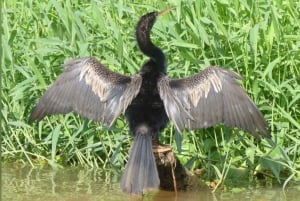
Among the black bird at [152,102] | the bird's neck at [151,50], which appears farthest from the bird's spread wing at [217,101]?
the bird's neck at [151,50]

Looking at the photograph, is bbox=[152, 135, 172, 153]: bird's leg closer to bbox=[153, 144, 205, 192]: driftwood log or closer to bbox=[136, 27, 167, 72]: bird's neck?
bbox=[153, 144, 205, 192]: driftwood log

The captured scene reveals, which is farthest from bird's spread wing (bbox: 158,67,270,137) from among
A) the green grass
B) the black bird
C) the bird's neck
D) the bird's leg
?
the green grass

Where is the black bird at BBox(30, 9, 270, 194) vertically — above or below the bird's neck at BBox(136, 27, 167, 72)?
below

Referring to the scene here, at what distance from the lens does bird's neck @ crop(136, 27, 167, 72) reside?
5488 millimetres

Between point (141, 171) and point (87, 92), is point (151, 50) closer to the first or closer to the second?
point (87, 92)

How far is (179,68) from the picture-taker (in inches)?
240

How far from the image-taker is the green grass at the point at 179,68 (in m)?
5.79

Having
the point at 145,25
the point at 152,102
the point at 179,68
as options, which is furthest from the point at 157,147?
the point at 179,68

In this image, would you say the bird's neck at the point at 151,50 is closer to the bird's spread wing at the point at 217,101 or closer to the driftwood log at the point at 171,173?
the bird's spread wing at the point at 217,101

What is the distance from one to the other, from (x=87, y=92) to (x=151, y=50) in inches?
20.9

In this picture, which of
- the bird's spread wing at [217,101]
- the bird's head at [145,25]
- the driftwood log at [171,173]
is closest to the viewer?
the driftwood log at [171,173]

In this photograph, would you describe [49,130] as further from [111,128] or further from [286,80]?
[286,80]

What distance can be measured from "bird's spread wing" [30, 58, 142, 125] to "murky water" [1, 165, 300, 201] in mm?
511

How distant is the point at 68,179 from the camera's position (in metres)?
5.96
